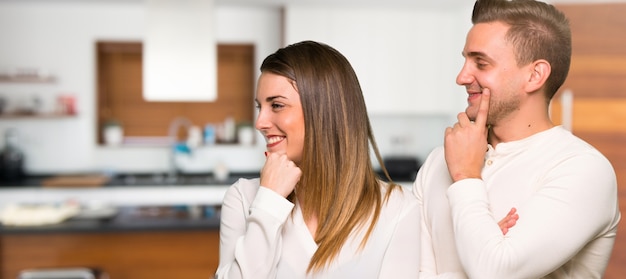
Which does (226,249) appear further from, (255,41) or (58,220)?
(255,41)

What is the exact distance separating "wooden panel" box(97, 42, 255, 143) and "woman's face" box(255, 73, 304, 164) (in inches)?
182

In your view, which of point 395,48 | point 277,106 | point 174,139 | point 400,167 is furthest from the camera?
point 174,139

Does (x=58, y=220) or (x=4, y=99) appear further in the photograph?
(x=4, y=99)

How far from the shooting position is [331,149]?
1.45 meters

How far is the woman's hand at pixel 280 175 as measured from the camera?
1360 millimetres

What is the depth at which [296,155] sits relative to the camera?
1.44 m

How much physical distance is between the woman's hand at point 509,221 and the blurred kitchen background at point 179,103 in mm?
4275

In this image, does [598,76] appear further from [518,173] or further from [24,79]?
[24,79]

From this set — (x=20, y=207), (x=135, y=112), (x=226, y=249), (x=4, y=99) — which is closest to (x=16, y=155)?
(x=4, y=99)

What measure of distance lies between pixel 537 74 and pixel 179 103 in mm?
4961

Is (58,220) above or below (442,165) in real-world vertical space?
below

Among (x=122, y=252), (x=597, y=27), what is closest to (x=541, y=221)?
(x=597, y=27)

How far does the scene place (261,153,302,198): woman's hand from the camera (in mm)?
1360

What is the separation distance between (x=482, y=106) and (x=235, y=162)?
4.80m
